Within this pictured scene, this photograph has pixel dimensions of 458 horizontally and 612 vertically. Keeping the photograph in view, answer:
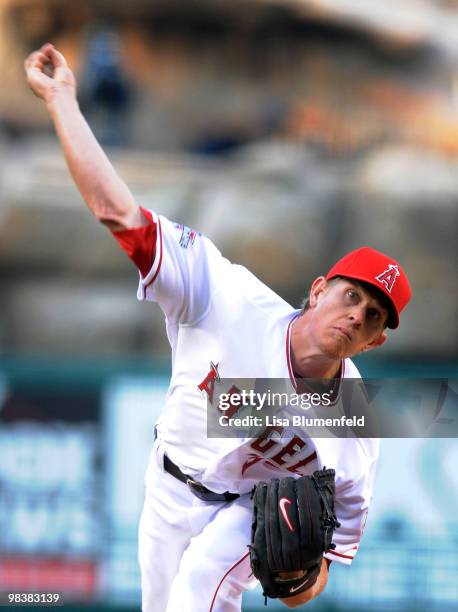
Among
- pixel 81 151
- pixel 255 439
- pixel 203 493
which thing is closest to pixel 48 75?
pixel 81 151

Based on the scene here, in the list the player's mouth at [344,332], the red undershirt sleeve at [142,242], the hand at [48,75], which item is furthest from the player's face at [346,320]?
the hand at [48,75]

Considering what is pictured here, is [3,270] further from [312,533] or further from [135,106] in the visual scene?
[312,533]

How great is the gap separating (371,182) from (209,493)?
16.7 feet

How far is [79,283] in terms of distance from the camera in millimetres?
7133

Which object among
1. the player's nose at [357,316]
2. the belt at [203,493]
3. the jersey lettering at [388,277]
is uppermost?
the jersey lettering at [388,277]

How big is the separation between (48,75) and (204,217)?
16.7 ft

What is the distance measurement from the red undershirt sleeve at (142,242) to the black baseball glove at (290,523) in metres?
0.57

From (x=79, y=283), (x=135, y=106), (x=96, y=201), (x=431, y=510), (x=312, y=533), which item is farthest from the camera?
(x=135, y=106)

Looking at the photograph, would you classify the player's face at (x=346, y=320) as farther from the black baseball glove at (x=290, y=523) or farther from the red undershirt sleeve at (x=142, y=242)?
the red undershirt sleeve at (x=142, y=242)

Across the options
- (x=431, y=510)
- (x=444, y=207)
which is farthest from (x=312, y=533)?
(x=444, y=207)

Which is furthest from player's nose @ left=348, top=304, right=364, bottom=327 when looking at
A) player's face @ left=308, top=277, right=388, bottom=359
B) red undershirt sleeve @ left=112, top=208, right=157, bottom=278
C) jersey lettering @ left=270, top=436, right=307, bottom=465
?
red undershirt sleeve @ left=112, top=208, right=157, bottom=278

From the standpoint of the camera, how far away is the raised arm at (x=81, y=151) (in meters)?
1.82

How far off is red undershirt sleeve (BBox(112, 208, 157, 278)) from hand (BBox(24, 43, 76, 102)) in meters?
0.28

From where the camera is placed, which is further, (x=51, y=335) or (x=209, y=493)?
(x=51, y=335)
